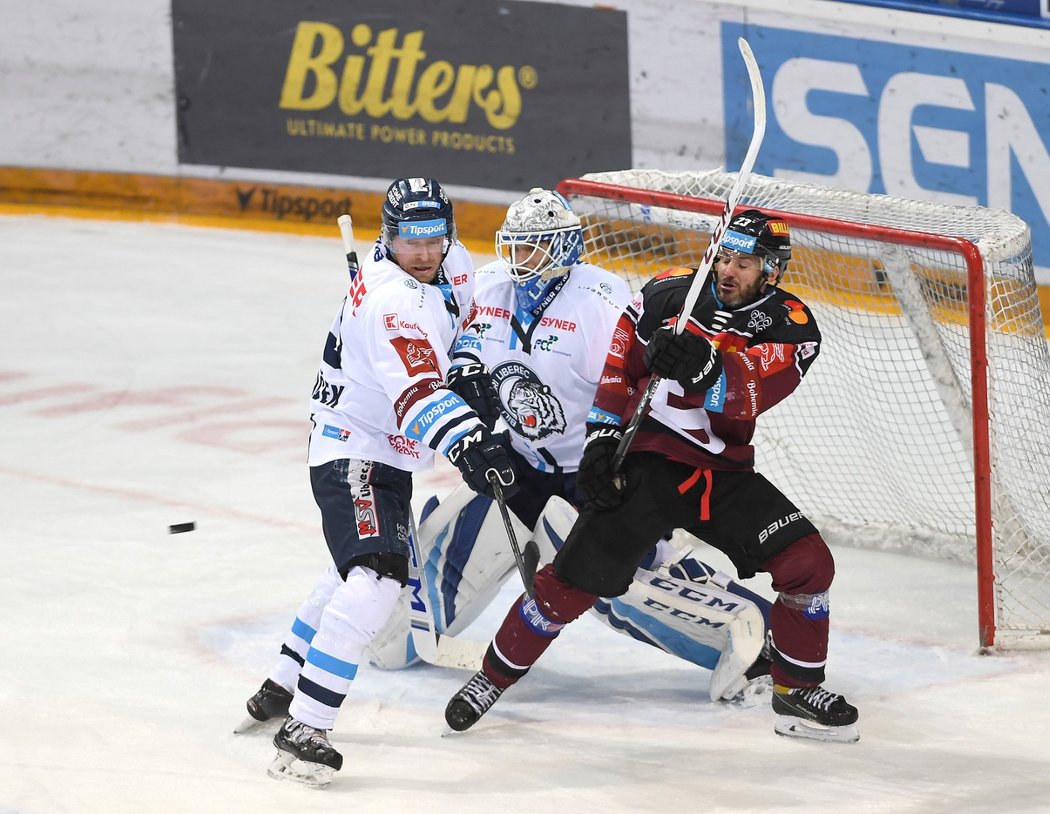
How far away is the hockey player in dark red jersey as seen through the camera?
3.63 m

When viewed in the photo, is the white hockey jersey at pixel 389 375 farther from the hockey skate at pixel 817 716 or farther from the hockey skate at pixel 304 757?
the hockey skate at pixel 817 716

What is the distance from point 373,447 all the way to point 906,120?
409 cm

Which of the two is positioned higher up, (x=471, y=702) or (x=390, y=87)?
(x=390, y=87)

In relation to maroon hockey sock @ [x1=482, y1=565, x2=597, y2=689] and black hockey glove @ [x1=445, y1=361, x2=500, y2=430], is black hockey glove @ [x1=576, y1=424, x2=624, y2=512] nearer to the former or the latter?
maroon hockey sock @ [x1=482, y1=565, x2=597, y2=689]

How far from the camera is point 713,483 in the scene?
146 inches

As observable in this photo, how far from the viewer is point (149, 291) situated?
25.7 feet

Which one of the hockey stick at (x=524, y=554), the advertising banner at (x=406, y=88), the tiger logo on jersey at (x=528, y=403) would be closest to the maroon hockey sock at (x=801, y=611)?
the hockey stick at (x=524, y=554)

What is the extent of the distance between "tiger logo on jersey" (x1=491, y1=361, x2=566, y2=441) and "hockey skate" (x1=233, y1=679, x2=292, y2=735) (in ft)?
2.71

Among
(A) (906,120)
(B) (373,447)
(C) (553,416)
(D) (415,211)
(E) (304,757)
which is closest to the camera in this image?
(E) (304,757)

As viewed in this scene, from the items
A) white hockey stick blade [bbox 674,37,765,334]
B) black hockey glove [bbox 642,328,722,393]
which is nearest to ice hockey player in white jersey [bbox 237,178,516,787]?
black hockey glove [bbox 642,328,722,393]

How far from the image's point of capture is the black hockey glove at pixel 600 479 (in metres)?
3.62

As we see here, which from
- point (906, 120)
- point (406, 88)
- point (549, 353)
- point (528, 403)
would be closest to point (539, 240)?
point (549, 353)

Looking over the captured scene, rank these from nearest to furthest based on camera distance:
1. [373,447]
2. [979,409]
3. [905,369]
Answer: [373,447]
[979,409]
[905,369]

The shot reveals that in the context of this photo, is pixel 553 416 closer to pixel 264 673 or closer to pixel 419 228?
pixel 419 228
